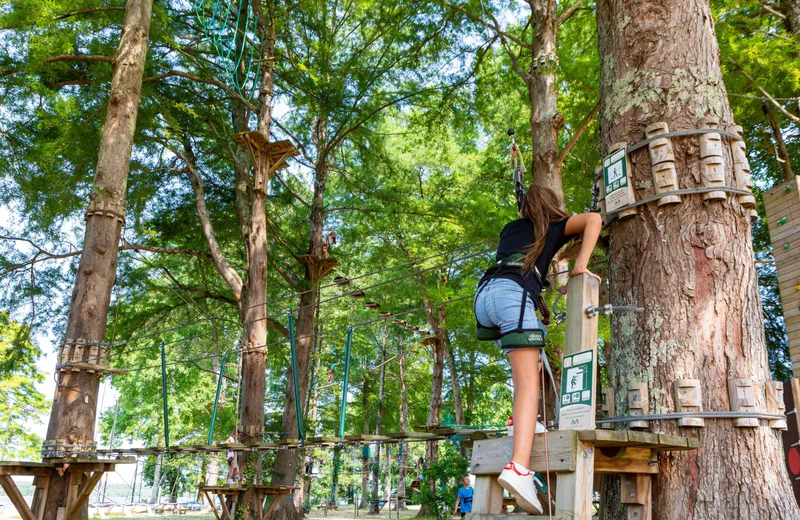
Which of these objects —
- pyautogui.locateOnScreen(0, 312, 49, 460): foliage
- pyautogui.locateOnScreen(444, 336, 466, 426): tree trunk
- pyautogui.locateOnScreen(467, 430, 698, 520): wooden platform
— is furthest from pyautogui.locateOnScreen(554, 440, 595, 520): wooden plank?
pyautogui.locateOnScreen(0, 312, 49, 460): foliage

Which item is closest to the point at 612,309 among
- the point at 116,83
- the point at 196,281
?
the point at 116,83

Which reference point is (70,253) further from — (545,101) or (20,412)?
(20,412)

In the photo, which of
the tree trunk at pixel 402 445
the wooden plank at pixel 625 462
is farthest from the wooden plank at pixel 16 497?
the tree trunk at pixel 402 445

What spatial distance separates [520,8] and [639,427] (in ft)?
32.0

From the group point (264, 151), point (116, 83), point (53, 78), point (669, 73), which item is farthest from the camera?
point (264, 151)

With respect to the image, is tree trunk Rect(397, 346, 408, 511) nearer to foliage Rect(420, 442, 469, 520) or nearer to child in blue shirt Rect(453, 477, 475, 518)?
foliage Rect(420, 442, 469, 520)

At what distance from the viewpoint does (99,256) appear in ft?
21.6

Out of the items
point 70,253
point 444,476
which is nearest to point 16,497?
point 70,253

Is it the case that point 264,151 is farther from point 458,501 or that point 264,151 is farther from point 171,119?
point 458,501

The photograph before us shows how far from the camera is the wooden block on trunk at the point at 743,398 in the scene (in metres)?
2.02

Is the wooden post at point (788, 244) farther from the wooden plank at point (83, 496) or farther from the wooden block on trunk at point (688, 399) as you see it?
the wooden plank at point (83, 496)

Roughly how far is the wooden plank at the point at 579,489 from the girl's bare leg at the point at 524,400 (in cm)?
17

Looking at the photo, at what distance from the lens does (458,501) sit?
11.2 m

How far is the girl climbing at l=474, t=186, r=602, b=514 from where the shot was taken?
208 cm
